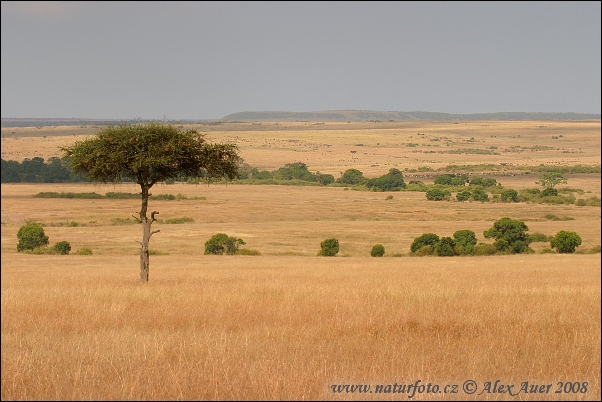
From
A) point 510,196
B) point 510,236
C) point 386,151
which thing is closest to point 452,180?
point 510,196

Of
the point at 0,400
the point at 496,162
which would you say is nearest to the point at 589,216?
the point at 496,162

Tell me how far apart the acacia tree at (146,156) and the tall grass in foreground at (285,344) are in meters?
6.47

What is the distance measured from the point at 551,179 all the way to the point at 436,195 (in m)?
14.8

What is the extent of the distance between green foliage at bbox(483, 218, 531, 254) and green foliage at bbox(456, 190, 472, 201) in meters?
21.3

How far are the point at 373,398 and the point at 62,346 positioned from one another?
4.55 m

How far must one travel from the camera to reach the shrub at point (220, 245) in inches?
2283

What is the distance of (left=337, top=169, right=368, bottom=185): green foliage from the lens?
9189 centimetres

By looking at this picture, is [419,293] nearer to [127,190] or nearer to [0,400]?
[0,400]

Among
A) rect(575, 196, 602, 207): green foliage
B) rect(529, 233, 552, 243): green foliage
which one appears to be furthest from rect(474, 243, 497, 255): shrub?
rect(575, 196, 602, 207): green foliage

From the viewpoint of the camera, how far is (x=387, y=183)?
3506 inches

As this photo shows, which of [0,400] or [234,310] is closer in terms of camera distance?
[0,400]

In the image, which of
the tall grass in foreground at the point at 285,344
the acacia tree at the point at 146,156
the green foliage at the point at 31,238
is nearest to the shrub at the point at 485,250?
the green foliage at the point at 31,238

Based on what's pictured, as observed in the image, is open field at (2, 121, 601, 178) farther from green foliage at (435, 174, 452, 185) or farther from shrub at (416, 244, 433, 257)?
shrub at (416, 244, 433, 257)

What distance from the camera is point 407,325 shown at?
10.7 metres
